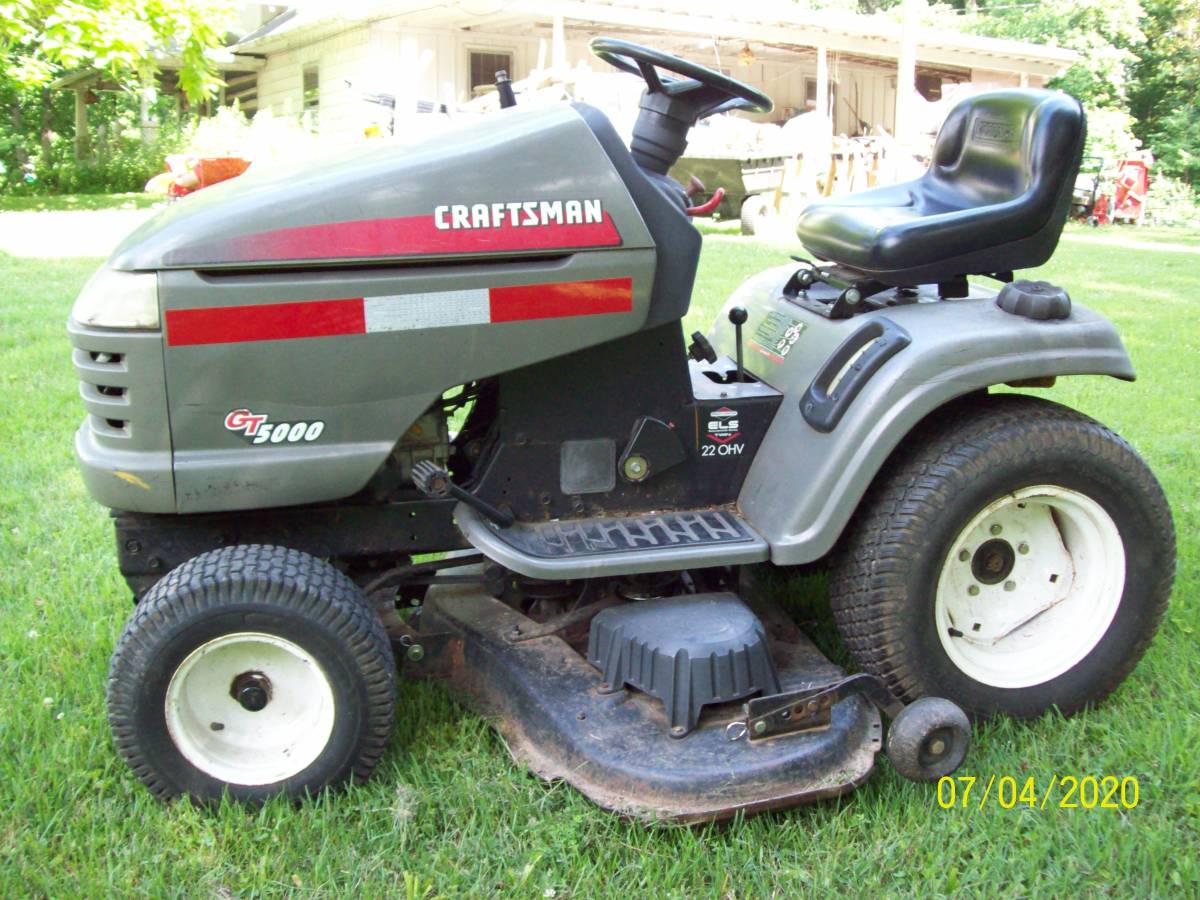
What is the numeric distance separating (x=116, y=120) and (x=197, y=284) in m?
21.2

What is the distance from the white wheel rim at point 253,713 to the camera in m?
2.33

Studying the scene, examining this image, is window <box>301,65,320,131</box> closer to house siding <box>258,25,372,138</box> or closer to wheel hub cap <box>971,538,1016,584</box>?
house siding <box>258,25,372,138</box>

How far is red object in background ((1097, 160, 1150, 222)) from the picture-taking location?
18094 millimetres

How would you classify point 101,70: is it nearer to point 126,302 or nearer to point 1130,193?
point 1130,193

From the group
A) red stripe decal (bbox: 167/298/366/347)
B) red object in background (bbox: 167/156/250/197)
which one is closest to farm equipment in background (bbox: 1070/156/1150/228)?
red object in background (bbox: 167/156/250/197)

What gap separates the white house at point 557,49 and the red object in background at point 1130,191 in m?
3.46

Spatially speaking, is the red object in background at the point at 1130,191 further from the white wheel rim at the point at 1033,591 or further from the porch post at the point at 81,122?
the white wheel rim at the point at 1033,591

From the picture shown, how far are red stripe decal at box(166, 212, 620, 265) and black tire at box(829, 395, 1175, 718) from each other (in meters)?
0.85

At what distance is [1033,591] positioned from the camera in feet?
8.96

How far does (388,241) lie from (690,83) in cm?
74

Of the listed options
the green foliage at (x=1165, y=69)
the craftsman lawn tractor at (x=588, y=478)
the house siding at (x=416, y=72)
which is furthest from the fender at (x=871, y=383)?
the green foliage at (x=1165, y=69)

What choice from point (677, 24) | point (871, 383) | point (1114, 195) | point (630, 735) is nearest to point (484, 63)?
point (677, 24)

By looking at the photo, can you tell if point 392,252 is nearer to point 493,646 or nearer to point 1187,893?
point 493,646

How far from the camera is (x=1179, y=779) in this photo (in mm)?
2453
